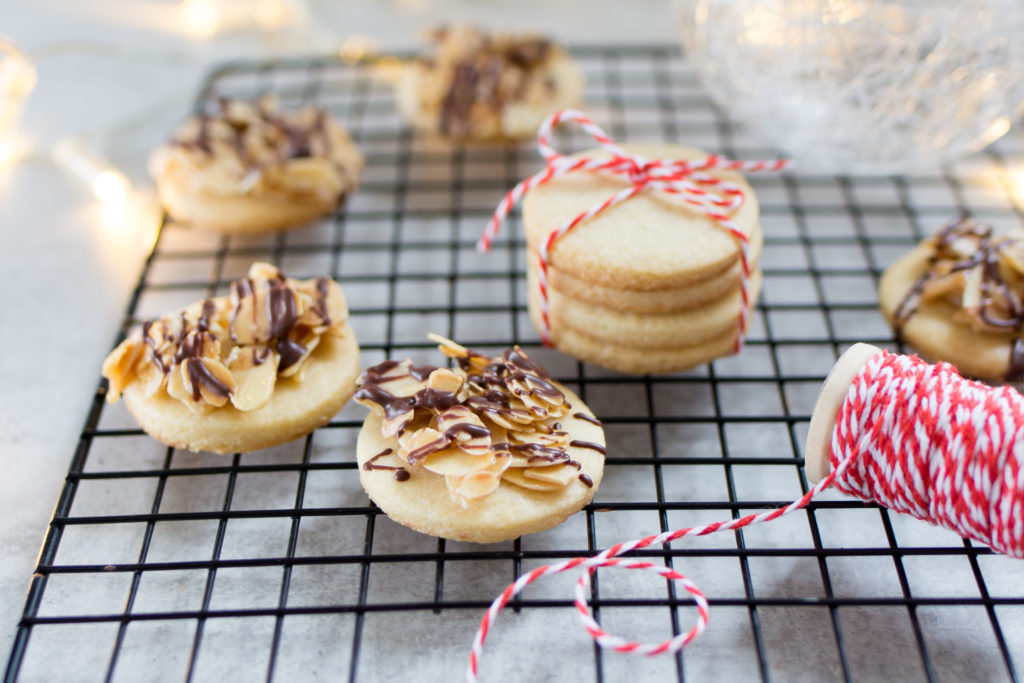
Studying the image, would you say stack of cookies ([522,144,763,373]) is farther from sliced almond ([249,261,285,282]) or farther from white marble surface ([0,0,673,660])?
white marble surface ([0,0,673,660])

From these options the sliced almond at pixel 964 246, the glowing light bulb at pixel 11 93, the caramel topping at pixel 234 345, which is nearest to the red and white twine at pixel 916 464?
the sliced almond at pixel 964 246

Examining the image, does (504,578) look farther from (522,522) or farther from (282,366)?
(282,366)

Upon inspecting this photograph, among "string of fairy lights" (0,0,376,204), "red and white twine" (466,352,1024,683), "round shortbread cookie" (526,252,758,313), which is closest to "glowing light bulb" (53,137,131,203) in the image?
"string of fairy lights" (0,0,376,204)

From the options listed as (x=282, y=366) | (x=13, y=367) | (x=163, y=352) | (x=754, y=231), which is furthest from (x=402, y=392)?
(x=13, y=367)

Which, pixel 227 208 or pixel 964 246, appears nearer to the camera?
pixel 964 246

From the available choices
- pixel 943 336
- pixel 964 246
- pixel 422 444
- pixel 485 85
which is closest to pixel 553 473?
pixel 422 444

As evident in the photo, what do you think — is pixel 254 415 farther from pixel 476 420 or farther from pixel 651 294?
pixel 651 294

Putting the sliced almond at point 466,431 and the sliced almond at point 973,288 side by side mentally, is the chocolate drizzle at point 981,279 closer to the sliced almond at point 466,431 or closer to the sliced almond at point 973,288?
the sliced almond at point 973,288
